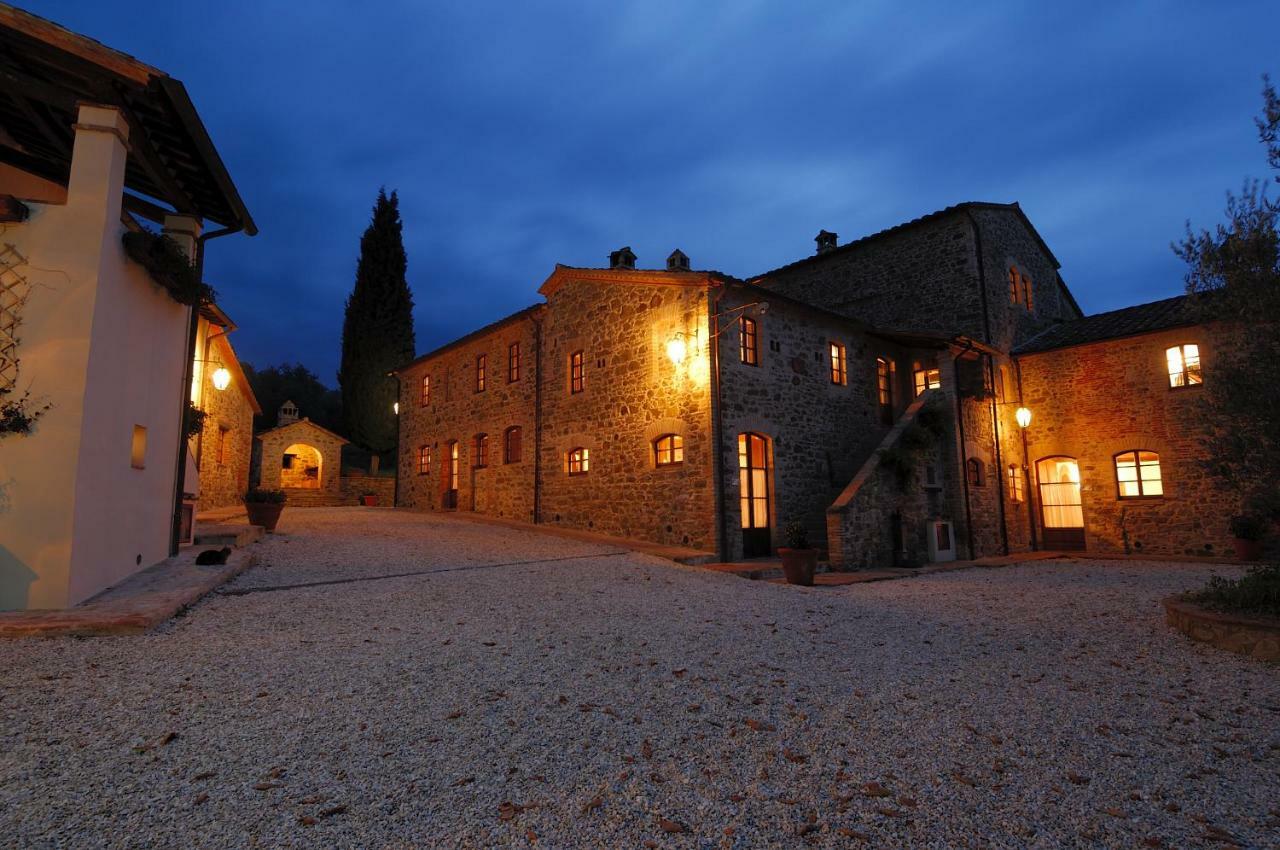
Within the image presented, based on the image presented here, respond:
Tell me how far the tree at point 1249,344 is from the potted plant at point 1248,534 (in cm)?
840

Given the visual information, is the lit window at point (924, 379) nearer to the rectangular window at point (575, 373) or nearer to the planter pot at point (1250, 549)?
the planter pot at point (1250, 549)

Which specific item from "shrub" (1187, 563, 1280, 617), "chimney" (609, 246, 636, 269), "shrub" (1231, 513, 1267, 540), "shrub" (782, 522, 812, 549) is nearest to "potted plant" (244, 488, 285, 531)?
"chimney" (609, 246, 636, 269)

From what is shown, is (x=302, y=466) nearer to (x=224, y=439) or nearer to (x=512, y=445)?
(x=224, y=439)

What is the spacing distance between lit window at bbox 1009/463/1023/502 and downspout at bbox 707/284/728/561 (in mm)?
9023

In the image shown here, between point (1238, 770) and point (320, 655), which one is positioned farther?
point (320, 655)

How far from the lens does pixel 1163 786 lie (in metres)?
2.71

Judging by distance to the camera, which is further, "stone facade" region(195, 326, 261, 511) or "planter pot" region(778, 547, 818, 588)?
"stone facade" region(195, 326, 261, 511)

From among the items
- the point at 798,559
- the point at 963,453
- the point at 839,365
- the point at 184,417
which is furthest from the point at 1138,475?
the point at 184,417

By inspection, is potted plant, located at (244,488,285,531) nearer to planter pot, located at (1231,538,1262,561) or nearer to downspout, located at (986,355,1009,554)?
downspout, located at (986,355,1009,554)

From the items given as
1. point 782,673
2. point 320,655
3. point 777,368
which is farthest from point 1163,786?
point 777,368

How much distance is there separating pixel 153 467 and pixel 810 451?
10.0m

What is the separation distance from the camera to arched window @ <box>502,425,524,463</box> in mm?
14805

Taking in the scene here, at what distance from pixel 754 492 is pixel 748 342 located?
2726mm

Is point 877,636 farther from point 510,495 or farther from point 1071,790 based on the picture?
point 510,495
